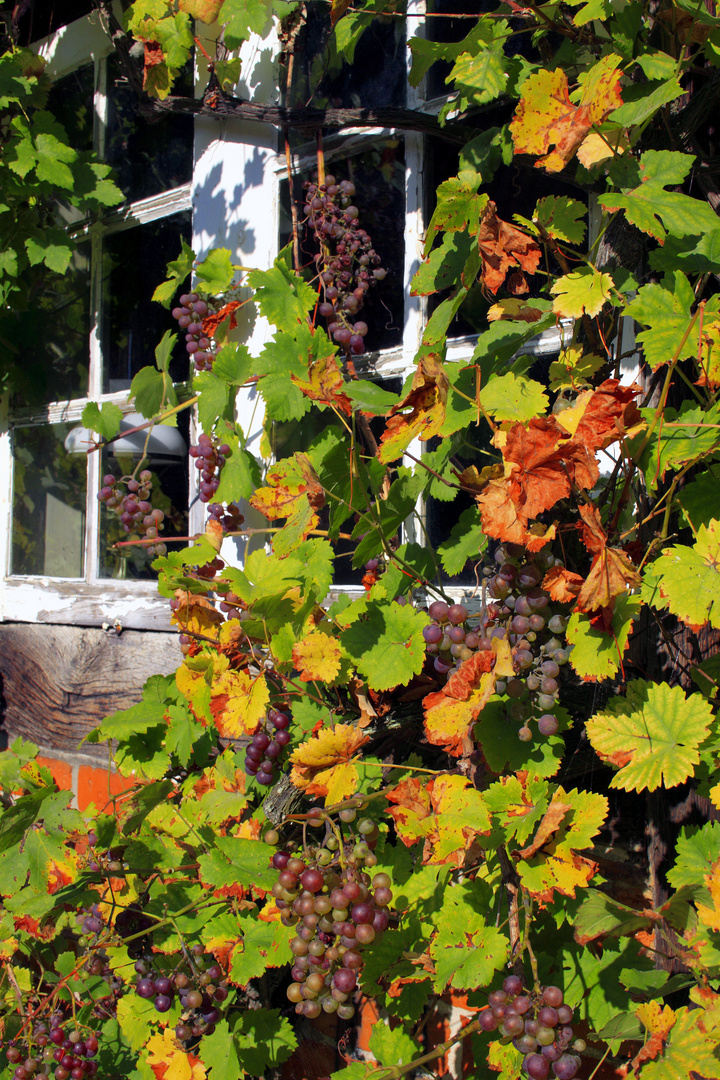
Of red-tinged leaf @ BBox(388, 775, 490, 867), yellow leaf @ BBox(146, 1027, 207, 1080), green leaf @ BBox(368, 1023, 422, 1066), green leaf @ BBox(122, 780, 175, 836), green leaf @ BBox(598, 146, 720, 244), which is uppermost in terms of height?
green leaf @ BBox(598, 146, 720, 244)

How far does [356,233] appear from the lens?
1.58 metres

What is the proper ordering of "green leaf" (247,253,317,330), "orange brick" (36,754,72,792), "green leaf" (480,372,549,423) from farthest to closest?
"orange brick" (36,754,72,792) < "green leaf" (247,253,317,330) < "green leaf" (480,372,549,423)

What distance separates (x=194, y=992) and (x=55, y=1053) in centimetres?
42

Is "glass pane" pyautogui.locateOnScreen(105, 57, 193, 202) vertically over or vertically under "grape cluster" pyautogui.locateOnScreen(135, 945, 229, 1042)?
over

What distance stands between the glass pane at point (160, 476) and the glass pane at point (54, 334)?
37 cm

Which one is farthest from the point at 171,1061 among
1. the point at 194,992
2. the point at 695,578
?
the point at 695,578

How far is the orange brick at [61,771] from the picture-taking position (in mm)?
2189

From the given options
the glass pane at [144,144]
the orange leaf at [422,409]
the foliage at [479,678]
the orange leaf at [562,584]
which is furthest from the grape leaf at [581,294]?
the glass pane at [144,144]

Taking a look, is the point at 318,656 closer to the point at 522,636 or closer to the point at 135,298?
the point at 522,636

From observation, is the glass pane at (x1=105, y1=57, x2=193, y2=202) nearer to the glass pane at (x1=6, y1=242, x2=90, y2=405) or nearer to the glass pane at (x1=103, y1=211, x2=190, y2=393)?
the glass pane at (x1=103, y1=211, x2=190, y2=393)

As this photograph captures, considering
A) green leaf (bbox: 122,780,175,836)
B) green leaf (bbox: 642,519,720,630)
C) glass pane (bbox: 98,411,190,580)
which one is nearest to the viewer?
green leaf (bbox: 642,519,720,630)

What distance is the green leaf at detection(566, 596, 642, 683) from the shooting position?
862 mm

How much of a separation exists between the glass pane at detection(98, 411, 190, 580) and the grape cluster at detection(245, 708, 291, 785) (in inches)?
33.2

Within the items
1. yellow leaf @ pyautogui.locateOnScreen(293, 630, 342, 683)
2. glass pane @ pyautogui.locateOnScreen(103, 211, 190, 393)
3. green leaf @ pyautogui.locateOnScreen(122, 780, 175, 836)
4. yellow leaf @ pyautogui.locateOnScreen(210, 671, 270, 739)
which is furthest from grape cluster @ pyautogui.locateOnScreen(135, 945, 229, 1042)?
glass pane @ pyautogui.locateOnScreen(103, 211, 190, 393)
